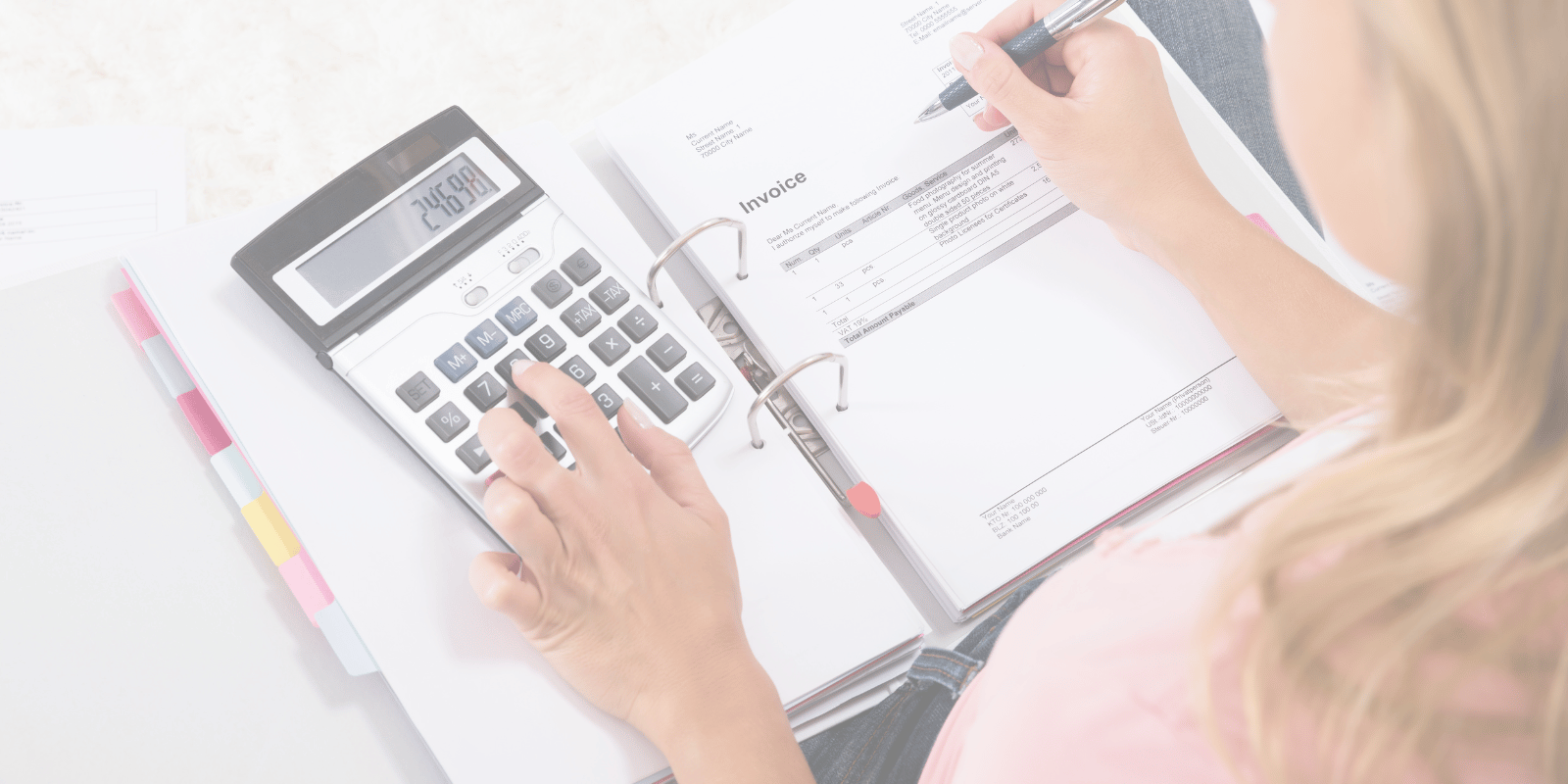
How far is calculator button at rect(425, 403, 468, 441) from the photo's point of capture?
0.38 m

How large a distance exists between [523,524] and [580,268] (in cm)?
13

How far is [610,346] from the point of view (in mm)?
416

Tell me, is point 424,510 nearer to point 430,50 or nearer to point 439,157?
point 439,157

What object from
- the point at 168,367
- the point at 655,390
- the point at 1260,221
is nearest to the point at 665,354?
the point at 655,390

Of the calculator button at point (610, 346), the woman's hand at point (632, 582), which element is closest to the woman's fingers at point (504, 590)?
the woman's hand at point (632, 582)

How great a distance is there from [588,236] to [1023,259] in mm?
233

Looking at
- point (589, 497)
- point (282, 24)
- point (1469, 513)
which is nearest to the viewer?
point (1469, 513)

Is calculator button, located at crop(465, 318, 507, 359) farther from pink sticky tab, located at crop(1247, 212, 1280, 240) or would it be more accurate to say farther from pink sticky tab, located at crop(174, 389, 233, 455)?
pink sticky tab, located at crop(1247, 212, 1280, 240)

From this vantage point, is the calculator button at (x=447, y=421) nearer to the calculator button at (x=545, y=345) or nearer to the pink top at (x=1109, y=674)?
the calculator button at (x=545, y=345)

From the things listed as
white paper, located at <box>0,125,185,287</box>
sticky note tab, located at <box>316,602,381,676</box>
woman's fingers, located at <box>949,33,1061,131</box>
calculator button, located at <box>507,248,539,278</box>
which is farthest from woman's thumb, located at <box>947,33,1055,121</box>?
white paper, located at <box>0,125,185,287</box>

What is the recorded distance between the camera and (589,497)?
0.38 metres

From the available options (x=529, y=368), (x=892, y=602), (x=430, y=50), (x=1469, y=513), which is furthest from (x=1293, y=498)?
(x=430, y=50)

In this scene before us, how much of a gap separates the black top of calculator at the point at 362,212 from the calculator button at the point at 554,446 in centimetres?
10

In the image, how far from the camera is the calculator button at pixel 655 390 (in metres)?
0.41
